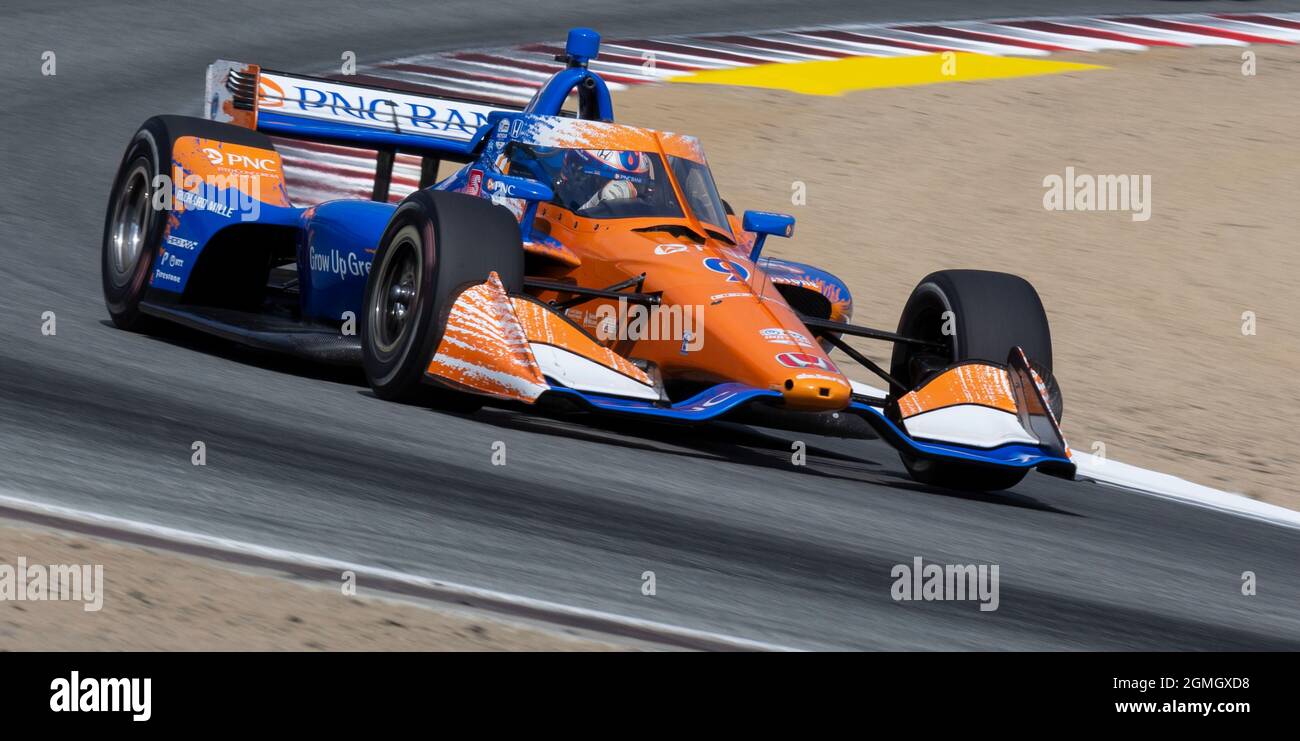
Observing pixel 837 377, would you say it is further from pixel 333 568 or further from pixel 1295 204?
pixel 1295 204

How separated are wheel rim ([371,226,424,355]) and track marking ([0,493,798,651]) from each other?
233 centimetres

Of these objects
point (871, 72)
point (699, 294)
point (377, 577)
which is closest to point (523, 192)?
point (699, 294)

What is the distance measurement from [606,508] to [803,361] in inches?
44.4

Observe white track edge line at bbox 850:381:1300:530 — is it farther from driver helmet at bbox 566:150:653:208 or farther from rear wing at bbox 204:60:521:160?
rear wing at bbox 204:60:521:160

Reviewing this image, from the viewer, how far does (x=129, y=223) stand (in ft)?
29.7

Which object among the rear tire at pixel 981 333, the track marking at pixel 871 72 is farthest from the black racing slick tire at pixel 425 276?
the track marking at pixel 871 72

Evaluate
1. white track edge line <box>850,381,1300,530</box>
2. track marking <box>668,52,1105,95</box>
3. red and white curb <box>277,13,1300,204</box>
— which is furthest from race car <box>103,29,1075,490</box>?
track marking <box>668,52,1105,95</box>

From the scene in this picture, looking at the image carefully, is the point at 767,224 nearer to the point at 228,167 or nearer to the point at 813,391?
the point at 813,391

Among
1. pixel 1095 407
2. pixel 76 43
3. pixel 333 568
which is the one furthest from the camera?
pixel 76 43

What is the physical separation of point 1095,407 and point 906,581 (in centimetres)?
419

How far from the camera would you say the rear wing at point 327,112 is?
374 inches

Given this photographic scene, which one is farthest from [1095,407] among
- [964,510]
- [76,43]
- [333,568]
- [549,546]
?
[76,43]

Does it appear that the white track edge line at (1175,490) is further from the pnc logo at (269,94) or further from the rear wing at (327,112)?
the pnc logo at (269,94)
